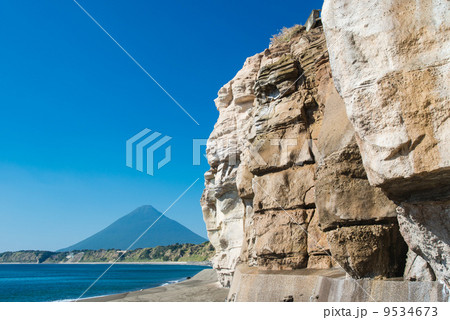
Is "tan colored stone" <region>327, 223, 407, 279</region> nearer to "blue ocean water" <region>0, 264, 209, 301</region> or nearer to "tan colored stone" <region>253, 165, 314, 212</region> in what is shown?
"tan colored stone" <region>253, 165, 314, 212</region>

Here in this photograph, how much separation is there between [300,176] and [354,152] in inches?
154

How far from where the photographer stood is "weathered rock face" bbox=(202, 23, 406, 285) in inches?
321

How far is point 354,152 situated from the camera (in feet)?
27.4

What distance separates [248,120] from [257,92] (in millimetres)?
6418

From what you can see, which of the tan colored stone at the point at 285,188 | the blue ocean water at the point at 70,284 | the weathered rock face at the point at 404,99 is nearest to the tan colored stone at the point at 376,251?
the weathered rock face at the point at 404,99

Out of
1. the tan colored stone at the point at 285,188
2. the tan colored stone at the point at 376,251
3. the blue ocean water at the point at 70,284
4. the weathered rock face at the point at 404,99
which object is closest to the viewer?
the weathered rock face at the point at 404,99

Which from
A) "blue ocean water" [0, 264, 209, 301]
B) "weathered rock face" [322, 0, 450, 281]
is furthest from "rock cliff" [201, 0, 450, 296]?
"blue ocean water" [0, 264, 209, 301]

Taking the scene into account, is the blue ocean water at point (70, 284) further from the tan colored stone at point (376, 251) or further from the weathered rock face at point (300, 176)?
the tan colored stone at point (376, 251)

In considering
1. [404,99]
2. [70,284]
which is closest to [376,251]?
[404,99]

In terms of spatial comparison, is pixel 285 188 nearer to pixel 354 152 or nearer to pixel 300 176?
pixel 300 176

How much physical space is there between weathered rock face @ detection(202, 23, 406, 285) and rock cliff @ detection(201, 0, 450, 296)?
29mm

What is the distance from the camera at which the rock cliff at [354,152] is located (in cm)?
485

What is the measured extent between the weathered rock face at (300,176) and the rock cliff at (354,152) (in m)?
0.03
